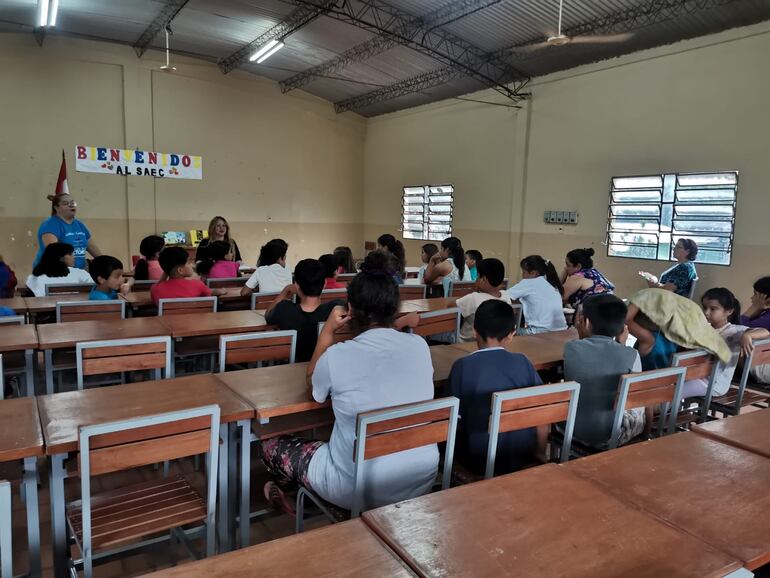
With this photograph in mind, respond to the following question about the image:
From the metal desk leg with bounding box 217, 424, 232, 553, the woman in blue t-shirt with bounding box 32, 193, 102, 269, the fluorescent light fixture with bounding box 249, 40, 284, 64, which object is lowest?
the metal desk leg with bounding box 217, 424, 232, 553

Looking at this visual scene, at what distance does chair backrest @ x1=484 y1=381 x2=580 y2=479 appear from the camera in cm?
180

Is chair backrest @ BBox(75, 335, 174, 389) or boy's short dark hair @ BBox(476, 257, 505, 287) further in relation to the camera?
boy's short dark hair @ BBox(476, 257, 505, 287)

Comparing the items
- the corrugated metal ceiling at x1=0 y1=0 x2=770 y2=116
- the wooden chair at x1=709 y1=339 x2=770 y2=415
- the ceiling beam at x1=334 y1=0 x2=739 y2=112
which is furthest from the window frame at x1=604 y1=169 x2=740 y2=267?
the wooden chair at x1=709 y1=339 x2=770 y2=415

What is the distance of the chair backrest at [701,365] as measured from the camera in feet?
8.23

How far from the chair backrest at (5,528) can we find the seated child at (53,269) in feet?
12.7

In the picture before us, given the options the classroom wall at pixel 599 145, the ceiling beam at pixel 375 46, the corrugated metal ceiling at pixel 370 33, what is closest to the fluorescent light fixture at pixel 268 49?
the corrugated metal ceiling at pixel 370 33

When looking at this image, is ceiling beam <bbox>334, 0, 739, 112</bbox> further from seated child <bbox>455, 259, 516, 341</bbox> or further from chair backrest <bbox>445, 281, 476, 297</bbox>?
seated child <bbox>455, 259, 516, 341</bbox>

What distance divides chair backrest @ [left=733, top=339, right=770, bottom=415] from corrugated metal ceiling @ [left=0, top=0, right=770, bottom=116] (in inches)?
168

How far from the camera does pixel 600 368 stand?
7.73 ft

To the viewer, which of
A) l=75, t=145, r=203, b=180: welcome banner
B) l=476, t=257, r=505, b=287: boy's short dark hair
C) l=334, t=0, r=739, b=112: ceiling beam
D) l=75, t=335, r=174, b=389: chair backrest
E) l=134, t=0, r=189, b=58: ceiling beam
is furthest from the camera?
l=75, t=145, r=203, b=180: welcome banner

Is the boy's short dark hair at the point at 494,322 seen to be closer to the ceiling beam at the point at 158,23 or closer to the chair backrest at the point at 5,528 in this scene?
the chair backrest at the point at 5,528

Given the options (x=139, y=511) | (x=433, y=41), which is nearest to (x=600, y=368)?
(x=139, y=511)

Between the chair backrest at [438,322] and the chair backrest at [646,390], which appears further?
the chair backrest at [438,322]

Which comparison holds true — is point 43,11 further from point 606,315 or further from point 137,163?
point 606,315
